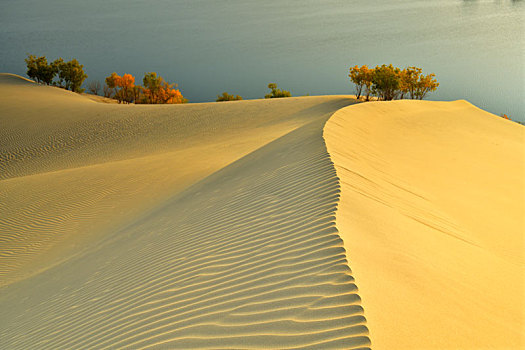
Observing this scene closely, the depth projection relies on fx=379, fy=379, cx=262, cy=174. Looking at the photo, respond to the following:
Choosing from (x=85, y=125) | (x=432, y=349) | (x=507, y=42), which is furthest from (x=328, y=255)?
(x=507, y=42)

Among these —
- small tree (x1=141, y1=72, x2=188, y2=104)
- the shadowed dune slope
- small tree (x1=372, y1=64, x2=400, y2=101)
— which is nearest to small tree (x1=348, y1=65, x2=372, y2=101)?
small tree (x1=372, y1=64, x2=400, y2=101)

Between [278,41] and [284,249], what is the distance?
139 metres

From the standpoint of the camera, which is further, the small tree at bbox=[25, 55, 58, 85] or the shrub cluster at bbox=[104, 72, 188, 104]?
the shrub cluster at bbox=[104, 72, 188, 104]

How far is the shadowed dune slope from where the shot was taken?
269 centimetres

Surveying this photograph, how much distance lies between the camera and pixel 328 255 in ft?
10.6

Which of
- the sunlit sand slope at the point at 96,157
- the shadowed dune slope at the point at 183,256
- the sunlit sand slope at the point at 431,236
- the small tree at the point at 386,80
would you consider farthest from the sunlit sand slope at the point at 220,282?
the small tree at the point at 386,80

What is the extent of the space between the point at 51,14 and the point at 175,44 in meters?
58.6

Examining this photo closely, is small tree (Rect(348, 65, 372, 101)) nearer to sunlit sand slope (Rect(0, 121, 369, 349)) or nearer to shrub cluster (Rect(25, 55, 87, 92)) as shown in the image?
sunlit sand slope (Rect(0, 121, 369, 349))

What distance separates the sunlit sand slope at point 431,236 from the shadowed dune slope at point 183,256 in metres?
0.29

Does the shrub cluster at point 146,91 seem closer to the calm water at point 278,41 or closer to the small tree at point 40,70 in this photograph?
the small tree at point 40,70

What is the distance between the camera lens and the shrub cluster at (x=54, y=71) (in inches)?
1996

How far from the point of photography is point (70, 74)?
5209 cm

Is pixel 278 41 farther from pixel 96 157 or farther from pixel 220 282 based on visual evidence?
pixel 220 282

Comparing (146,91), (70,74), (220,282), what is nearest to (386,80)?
(220,282)
